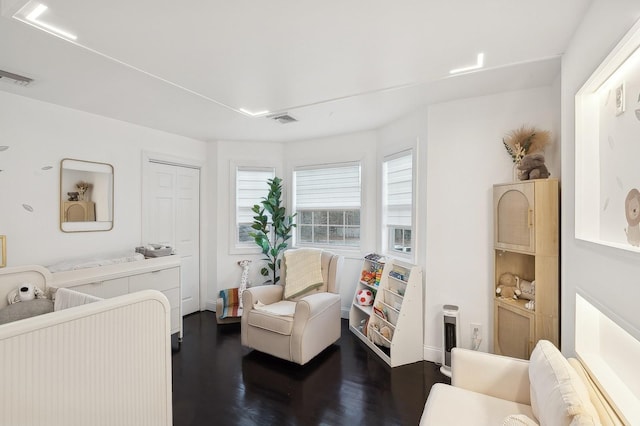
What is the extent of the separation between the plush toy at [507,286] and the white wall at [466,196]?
0.32ft

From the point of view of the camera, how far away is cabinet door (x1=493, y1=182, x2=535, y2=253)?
217cm

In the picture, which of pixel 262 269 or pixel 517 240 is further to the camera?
pixel 262 269

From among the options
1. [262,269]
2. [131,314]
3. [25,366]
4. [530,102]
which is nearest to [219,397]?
[131,314]

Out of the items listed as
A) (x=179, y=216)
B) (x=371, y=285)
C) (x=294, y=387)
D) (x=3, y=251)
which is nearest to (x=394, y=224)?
(x=371, y=285)

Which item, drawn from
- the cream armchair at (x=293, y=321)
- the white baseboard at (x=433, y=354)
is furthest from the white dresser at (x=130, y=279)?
the white baseboard at (x=433, y=354)

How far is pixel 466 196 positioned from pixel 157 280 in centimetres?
321

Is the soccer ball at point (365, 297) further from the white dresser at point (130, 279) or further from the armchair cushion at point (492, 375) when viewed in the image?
the white dresser at point (130, 279)

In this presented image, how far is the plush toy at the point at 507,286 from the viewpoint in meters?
2.48

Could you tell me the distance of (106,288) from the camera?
9.18 ft

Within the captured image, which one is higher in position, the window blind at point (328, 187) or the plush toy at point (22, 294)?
the window blind at point (328, 187)

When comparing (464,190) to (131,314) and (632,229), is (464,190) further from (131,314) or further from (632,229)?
(131,314)

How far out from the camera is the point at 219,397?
2.34 m

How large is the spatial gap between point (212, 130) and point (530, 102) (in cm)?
331

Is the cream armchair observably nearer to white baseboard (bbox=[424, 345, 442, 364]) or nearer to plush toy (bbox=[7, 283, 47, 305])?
white baseboard (bbox=[424, 345, 442, 364])
